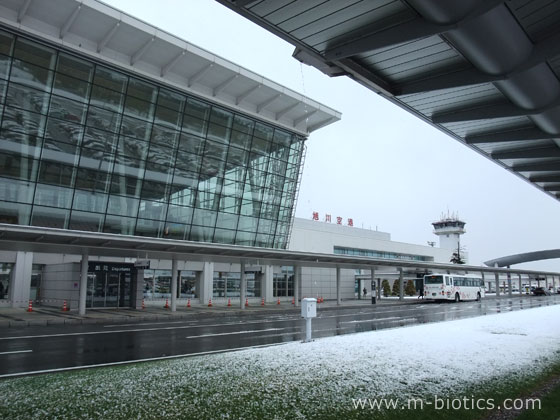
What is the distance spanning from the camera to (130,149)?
93.5ft

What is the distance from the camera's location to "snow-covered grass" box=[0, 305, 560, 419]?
6.27 metres

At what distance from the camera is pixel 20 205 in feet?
80.7

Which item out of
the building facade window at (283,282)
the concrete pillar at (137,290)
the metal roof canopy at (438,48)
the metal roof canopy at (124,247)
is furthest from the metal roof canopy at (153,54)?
the metal roof canopy at (438,48)

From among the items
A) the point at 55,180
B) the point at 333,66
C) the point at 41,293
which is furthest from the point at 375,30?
the point at 41,293

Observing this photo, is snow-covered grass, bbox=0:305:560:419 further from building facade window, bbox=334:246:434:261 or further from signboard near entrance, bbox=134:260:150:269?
building facade window, bbox=334:246:434:261

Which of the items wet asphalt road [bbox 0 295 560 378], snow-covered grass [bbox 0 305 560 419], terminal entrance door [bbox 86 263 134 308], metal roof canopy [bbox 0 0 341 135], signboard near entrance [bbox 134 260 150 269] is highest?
metal roof canopy [bbox 0 0 341 135]

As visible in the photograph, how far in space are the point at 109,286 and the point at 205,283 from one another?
9949 mm

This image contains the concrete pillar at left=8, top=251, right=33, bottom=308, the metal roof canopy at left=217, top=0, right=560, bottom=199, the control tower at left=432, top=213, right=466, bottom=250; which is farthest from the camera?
the control tower at left=432, top=213, right=466, bottom=250

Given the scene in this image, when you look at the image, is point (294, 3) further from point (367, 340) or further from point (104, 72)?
point (104, 72)

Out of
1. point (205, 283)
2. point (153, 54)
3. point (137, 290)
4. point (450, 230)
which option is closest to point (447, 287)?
point (205, 283)

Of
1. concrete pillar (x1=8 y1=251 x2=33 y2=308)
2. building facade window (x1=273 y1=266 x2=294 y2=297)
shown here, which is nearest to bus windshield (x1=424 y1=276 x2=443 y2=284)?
building facade window (x1=273 y1=266 x2=294 y2=297)

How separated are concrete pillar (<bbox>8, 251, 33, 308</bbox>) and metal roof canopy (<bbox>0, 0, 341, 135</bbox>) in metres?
16.0

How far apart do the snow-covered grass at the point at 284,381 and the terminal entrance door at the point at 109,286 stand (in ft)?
69.5

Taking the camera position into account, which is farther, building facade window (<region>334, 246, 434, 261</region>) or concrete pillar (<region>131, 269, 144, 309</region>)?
building facade window (<region>334, 246, 434, 261</region>)
